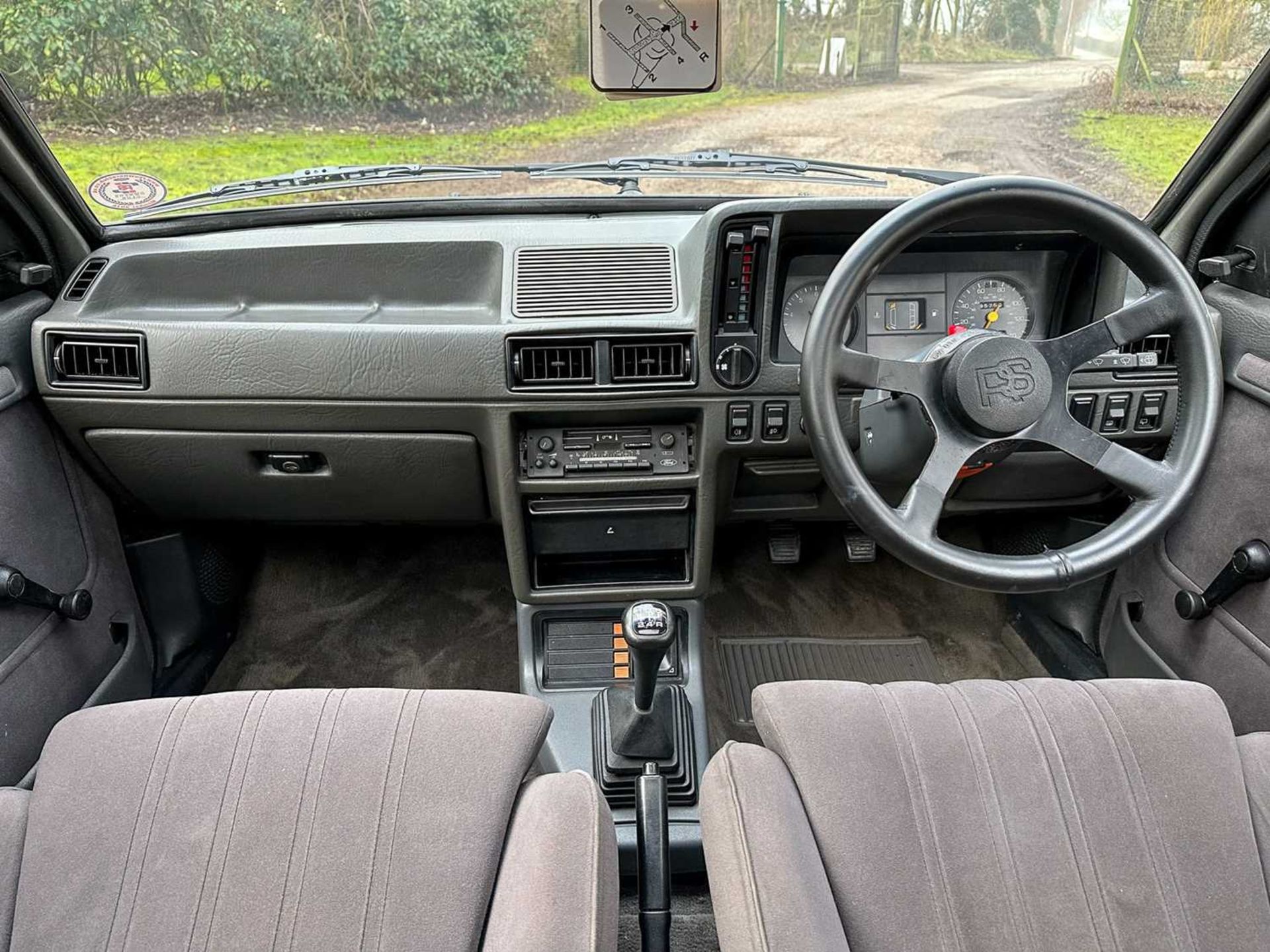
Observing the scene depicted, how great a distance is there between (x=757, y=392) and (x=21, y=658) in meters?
1.65

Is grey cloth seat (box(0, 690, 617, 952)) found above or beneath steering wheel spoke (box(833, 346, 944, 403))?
beneath

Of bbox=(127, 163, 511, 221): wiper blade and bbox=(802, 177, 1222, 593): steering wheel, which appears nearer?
bbox=(802, 177, 1222, 593): steering wheel

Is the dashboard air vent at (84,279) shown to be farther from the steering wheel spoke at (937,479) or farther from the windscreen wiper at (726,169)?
the steering wheel spoke at (937,479)

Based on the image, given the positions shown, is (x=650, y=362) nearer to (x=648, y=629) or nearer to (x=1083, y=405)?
(x=648, y=629)

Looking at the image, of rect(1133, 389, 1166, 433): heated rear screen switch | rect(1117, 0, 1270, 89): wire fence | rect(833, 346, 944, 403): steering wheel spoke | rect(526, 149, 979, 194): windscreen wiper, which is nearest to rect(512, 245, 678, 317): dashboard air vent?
rect(526, 149, 979, 194): windscreen wiper

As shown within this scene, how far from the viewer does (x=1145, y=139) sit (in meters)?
2.10

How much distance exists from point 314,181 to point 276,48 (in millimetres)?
288

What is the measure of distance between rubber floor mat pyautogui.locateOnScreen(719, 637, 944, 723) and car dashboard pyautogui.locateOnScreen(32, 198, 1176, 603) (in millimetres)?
464

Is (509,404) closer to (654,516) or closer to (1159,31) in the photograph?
(654,516)

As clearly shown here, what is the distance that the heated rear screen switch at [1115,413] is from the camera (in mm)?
1932

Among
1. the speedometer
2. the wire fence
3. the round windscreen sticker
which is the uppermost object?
the wire fence

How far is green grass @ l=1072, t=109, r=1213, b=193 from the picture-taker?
1.99 meters

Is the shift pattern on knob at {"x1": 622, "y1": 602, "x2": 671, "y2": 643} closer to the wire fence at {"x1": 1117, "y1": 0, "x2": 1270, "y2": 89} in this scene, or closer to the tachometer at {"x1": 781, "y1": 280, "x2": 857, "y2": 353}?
the tachometer at {"x1": 781, "y1": 280, "x2": 857, "y2": 353}

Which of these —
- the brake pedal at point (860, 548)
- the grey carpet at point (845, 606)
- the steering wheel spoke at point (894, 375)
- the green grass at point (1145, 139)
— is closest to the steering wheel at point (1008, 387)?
the steering wheel spoke at point (894, 375)
